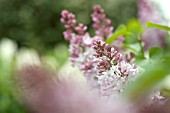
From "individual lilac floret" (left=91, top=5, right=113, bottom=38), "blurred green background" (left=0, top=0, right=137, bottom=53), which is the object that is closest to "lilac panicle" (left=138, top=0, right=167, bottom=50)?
"individual lilac floret" (left=91, top=5, right=113, bottom=38)

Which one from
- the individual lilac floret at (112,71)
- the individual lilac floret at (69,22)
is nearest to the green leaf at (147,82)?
the individual lilac floret at (112,71)

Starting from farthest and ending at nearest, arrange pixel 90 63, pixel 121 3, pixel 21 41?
pixel 121 3
pixel 21 41
pixel 90 63

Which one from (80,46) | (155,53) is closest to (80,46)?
(80,46)

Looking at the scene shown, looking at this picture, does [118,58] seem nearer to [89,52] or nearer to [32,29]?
[89,52]

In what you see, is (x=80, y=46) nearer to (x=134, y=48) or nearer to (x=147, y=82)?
(x=134, y=48)

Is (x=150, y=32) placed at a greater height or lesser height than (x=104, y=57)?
greater

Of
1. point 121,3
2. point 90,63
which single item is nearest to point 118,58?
point 90,63

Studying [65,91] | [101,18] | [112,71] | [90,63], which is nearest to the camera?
[65,91]

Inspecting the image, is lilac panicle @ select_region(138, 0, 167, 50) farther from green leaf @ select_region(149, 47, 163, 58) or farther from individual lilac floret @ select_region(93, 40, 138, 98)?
individual lilac floret @ select_region(93, 40, 138, 98)
